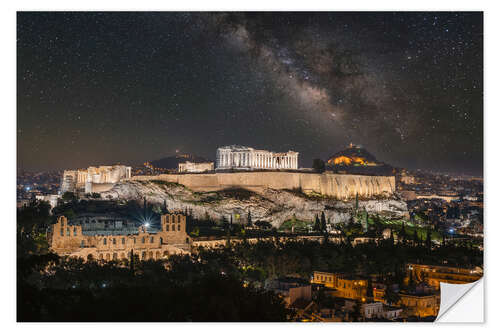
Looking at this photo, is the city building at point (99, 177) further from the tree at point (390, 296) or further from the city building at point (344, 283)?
the tree at point (390, 296)

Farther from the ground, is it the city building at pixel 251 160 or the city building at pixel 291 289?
the city building at pixel 251 160

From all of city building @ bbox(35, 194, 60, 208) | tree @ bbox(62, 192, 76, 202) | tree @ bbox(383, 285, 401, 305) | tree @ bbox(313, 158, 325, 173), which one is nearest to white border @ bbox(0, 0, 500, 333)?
tree @ bbox(383, 285, 401, 305)

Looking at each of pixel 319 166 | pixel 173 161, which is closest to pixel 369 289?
pixel 173 161

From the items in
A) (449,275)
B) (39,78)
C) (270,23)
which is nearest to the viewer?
(39,78)

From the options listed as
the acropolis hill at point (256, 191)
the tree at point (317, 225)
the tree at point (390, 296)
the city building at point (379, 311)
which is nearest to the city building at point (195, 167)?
the acropolis hill at point (256, 191)

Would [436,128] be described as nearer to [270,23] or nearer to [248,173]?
[270,23]

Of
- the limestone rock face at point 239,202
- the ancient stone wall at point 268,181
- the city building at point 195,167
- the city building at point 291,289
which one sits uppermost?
the city building at point 195,167
